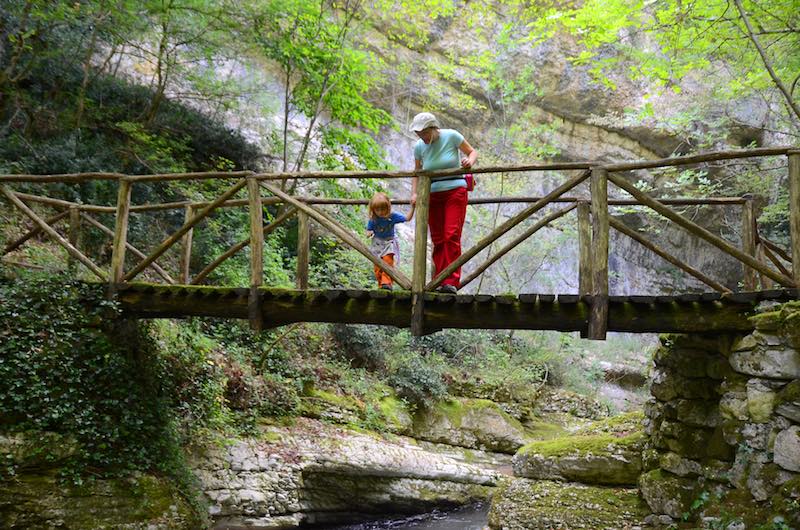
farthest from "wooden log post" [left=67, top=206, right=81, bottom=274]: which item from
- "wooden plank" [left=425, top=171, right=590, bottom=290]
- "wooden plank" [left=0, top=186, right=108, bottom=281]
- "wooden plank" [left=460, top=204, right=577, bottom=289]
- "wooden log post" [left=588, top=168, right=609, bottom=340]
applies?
"wooden log post" [left=588, top=168, right=609, bottom=340]

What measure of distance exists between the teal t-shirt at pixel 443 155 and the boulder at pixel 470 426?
7.01 meters

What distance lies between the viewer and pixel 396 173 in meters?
5.11

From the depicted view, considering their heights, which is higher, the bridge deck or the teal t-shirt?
the teal t-shirt

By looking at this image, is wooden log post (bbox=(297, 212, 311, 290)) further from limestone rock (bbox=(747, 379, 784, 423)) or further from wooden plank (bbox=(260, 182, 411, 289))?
limestone rock (bbox=(747, 379, 784, 423))

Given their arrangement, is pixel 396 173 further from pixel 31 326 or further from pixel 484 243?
pixel 31 326

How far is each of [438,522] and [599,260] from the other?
17.2 feet

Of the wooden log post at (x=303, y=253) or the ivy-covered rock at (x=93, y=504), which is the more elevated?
the wooden log post at (x=303, y=253)

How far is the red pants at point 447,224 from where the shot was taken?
17.3ft

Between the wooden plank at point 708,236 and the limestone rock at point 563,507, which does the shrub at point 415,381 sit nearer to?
the limestone rock at point 563,507

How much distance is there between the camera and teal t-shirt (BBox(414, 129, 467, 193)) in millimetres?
5258

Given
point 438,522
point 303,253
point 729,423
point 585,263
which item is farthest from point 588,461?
point 303,253

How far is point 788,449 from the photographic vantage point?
4.27 metres

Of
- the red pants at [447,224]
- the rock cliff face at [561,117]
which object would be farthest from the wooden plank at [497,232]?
the rock cliff face at [561,117]

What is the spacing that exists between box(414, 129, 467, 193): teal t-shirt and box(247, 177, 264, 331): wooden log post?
5.23ft
